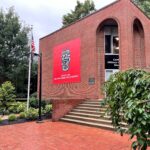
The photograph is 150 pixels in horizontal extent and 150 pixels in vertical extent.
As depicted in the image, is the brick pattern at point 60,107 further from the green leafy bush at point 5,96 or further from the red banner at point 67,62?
the green leafy bush at point 5,96

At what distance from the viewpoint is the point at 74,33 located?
Answer: 63.0 ft

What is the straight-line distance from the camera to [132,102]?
286 cm

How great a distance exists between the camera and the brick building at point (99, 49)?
52.7ft

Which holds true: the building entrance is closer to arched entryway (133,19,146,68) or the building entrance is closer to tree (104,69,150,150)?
arched entryway (133,19,146,68)

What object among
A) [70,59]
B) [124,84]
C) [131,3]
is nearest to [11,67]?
[70,59]

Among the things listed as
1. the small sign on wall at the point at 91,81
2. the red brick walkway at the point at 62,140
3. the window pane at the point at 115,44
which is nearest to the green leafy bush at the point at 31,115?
the red brick walkway at the point at 62,140

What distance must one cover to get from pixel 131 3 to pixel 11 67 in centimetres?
1801

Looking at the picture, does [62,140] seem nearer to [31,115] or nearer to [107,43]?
[31,115]

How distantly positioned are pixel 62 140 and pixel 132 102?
19.2ft

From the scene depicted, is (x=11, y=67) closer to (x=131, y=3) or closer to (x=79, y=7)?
(x=79, y=7)

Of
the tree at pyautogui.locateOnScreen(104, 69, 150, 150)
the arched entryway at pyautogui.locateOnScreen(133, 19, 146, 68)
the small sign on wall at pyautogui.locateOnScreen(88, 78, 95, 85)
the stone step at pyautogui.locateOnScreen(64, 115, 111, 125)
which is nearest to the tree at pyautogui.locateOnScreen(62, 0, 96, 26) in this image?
the arched entryway at pyautogui.locateOnScreen(133, 19, 146, 68)

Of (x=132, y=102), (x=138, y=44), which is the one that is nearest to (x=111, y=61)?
(x=138, y=44)

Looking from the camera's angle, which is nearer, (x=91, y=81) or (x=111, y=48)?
(x=91, y=81)

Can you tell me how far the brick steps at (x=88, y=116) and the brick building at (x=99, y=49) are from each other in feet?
2.12
